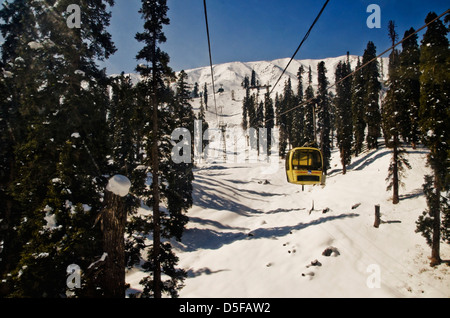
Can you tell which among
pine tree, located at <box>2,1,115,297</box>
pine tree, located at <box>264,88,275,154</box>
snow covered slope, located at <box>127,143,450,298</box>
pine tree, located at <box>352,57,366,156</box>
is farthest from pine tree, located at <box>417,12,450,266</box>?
pine tree, located at <box>264,88,275,154</box>

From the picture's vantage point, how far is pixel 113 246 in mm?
5773

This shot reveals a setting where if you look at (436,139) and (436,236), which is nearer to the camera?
(436,236)

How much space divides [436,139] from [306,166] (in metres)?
9.98

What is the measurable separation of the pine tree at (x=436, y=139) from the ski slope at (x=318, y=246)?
6.98ft

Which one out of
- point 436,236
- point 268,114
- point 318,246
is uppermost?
point 268,114

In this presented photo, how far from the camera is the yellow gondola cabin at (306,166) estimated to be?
14.3 meters

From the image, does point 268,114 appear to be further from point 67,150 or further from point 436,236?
point 67,150

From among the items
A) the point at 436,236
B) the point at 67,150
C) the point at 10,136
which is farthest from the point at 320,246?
the point at 10,136

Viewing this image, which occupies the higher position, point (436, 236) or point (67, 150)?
point (67, 150)

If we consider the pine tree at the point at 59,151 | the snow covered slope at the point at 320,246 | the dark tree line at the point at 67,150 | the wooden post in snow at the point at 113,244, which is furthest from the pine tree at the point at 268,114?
the wooden post in snow at the point at 113,244

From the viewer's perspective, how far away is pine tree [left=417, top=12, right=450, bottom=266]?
14.8 m

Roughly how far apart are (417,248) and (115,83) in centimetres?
2260

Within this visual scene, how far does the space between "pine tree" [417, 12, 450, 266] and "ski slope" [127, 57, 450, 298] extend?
213cm
